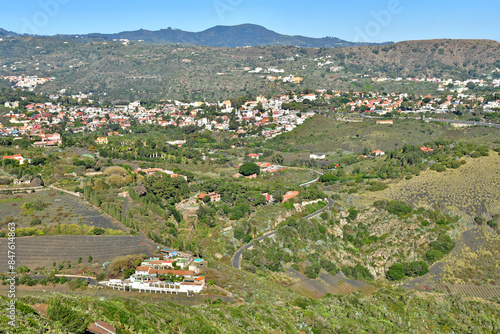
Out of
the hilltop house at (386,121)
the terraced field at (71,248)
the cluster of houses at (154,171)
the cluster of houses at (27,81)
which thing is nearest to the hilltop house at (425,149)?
the hilltop house at (386,121)

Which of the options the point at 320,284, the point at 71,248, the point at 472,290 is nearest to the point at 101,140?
the point at 71,248

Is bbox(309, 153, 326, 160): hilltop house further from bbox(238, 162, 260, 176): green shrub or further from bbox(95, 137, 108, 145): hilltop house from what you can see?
bbox(95, 137, 108, 145): hilltop house

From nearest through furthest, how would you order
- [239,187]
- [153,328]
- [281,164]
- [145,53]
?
[153,328], [239,187], [281,164], [145,53]

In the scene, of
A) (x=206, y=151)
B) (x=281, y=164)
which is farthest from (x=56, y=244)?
(x=206, y=151)

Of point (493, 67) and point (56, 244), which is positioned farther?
point (493, 67)

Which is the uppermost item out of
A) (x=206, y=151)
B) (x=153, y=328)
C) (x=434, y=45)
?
(x=434, y=45)

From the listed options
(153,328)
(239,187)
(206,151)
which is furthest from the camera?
(206,151)

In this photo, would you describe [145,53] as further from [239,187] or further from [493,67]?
[239,187]
